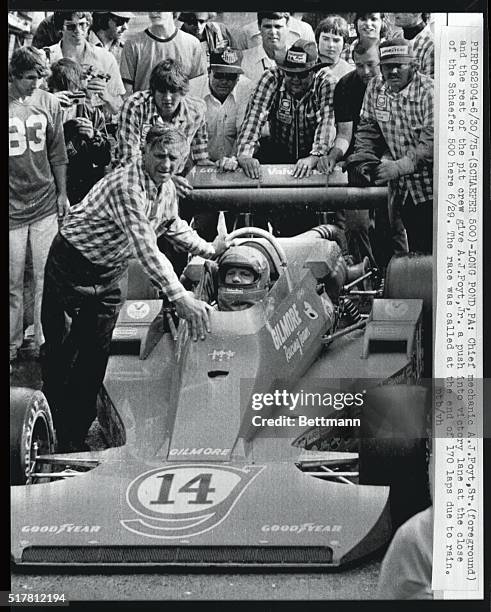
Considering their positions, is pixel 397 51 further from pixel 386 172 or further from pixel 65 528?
pixel 65 528

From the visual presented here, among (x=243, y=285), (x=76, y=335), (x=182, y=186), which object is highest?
(x=182, y=186)

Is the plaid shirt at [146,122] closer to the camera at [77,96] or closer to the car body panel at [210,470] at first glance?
the camera at [77,96]

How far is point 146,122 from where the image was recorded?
3.04m

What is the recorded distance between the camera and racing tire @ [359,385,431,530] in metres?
3.01

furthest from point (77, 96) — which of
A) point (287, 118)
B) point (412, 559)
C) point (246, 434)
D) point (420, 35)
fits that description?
point (412, 559)

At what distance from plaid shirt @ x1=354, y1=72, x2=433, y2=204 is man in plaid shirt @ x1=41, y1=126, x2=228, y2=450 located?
62cm

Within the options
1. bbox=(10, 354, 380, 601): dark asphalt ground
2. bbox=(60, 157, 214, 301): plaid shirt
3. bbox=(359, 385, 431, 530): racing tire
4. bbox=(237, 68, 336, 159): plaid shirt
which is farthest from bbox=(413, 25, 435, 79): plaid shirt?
bbox=(10, 354, 380, 601): dark asphalt ground

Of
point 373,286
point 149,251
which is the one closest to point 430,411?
point 373,286

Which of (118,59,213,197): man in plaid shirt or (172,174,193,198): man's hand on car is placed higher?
(118,59,213,197): man in plaid shirt

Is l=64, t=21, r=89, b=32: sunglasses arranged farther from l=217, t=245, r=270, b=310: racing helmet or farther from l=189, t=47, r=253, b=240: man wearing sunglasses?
l=217, t=245, r=270, b=310: racing helmet

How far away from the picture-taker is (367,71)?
3055 mm

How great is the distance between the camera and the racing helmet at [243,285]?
120 inches

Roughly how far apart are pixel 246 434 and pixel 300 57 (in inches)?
50.2

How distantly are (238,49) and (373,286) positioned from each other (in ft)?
3.00
